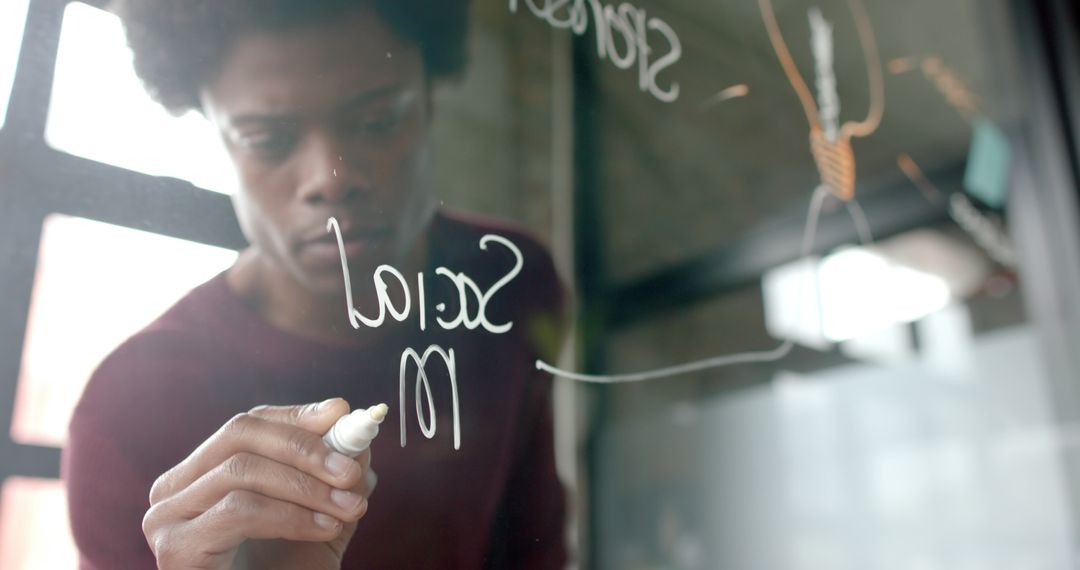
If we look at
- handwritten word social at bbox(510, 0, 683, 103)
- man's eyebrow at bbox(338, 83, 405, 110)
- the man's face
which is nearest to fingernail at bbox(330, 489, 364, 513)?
the man's face

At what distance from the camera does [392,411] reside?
51 centimetres

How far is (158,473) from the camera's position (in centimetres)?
43

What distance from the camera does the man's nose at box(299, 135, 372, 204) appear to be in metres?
0.50

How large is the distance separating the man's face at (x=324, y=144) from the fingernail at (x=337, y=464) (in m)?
0.09

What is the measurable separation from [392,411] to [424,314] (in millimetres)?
60

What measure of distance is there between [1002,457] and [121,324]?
85 cm

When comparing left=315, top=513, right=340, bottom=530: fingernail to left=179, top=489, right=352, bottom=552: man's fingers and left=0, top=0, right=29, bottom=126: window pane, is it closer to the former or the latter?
left=179, top=489, right=352, bottom=552: man's fingers

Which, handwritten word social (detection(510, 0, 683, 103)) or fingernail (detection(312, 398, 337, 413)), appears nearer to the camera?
fingernail (detection(312, 398, 337, 413))

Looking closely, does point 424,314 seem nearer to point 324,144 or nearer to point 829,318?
point 324,144

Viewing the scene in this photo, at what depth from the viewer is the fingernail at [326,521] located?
45 centimetres

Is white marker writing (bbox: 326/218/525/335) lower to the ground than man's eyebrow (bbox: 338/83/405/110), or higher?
lower

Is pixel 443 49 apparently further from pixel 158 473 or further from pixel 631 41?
pixel 158 473

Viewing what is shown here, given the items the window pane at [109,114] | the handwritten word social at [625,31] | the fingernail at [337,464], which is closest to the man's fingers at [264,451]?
the fingernail at [337,464]

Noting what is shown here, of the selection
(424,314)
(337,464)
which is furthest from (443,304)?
(337,464)
